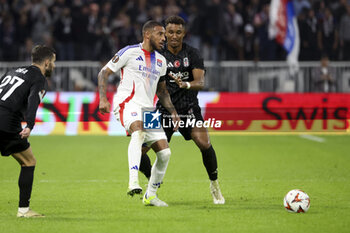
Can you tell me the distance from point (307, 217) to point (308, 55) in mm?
13835

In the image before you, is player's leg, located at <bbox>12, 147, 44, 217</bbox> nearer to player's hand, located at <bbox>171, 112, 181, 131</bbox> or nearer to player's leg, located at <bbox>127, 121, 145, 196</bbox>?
player's leg, located at <bbox>127, 121, 145, 196</bbox>

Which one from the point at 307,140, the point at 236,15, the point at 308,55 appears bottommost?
the point at 307,140

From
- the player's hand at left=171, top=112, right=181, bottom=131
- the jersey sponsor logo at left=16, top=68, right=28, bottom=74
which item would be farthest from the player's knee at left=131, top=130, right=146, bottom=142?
the jersey sponsor logo at left=16, top=68, right=28, bottom=74

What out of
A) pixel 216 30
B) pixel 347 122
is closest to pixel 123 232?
pixel 347 122

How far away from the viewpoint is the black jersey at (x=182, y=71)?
27.7 feet

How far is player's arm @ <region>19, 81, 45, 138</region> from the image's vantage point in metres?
6.76

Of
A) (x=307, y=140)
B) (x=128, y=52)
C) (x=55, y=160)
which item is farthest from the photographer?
(x=307, y=140)

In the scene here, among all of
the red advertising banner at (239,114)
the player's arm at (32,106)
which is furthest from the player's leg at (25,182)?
the red advertising banner at (239,114)

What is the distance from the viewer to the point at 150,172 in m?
8.72

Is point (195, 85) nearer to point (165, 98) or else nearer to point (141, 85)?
point (165, 98)

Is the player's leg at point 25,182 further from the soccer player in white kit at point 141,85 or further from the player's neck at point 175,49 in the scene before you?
the player's neck at point 175,49

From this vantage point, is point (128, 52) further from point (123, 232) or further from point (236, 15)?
point (236, 15)

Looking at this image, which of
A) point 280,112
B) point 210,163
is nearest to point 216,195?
point 210,163

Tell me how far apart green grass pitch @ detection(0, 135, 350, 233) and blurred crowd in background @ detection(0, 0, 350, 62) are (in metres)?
4.30
